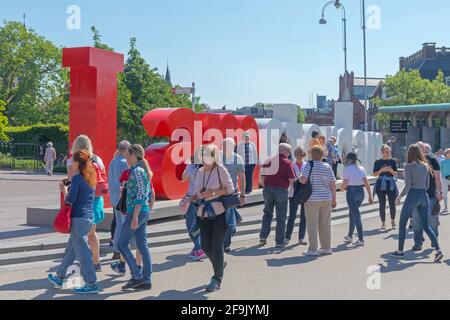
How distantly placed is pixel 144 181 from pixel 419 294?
352cm

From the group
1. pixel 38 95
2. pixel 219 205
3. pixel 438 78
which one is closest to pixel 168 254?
pixel 219 205

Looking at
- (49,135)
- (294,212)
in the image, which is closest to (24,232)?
(294,212)

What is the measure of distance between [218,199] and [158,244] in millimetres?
3702

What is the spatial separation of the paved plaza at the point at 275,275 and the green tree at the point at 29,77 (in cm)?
4055

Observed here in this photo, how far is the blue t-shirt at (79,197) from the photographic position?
743 cm

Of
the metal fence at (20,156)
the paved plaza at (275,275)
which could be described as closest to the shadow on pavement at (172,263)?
the paved plaza at (275,275)

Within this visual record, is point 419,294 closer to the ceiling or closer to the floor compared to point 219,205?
closer to the floor

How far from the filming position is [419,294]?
7.51m

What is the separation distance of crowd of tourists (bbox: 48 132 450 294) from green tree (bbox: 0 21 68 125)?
132 ft

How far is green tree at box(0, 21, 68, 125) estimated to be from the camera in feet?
164

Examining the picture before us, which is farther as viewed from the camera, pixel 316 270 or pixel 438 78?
pixel 438 78

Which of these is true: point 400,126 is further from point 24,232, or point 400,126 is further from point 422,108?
point 24,232
